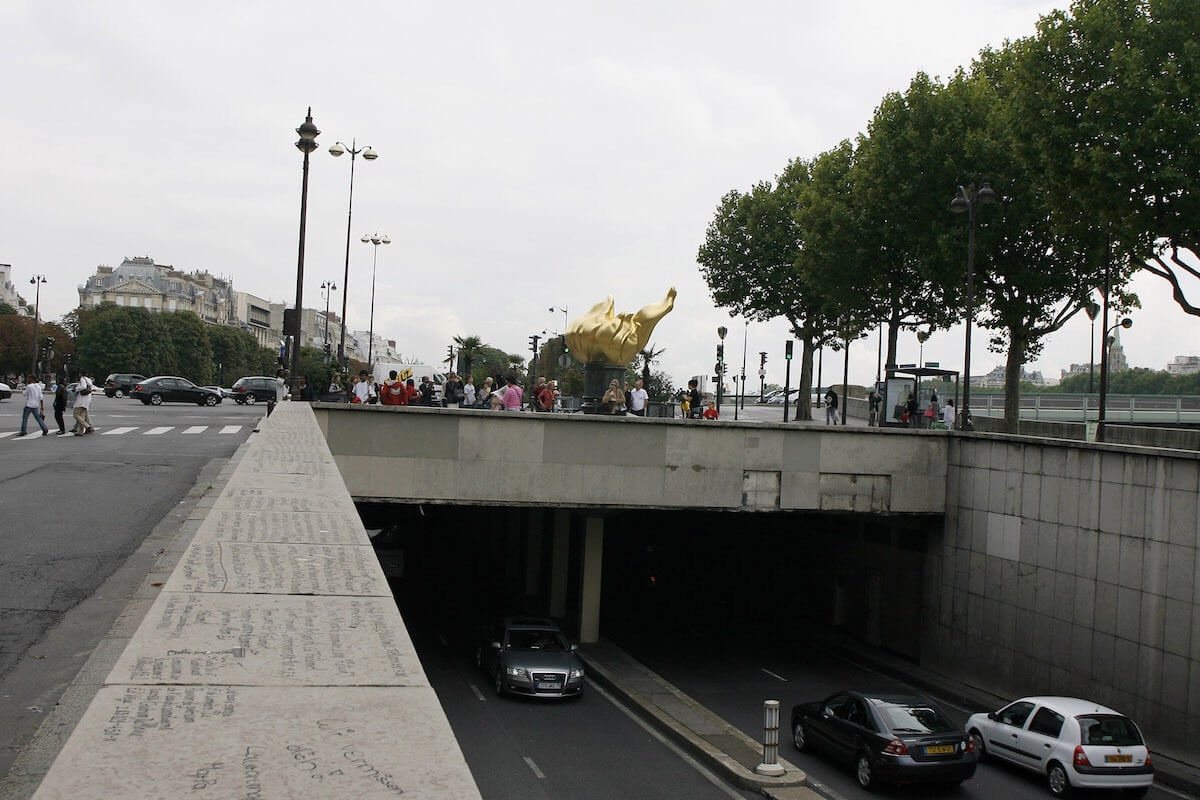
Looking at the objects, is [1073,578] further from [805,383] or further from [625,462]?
[805,383]

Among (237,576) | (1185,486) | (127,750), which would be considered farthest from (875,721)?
(127,750)

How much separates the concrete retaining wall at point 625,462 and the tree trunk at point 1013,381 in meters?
11.8

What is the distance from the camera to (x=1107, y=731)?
17.8 meters

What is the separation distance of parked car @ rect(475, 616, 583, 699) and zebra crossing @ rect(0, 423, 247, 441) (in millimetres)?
11521

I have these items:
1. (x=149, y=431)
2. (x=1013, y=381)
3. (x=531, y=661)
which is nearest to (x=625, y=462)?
(x=531, y=661)

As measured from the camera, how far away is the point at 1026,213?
3791cm

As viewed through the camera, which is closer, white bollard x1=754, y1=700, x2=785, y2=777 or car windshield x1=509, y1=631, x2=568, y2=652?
white bollard x1=754, y1=700, x2=785, y2=777

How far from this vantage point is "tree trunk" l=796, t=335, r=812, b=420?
184 feet

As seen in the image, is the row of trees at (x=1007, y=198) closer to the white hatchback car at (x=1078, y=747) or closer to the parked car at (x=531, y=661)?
the white hatchback car at (x=1078, y=747)

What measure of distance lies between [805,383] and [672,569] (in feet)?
64.4

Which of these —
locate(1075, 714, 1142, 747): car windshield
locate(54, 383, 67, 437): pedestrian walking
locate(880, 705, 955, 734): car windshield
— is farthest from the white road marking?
locate(54, 383, 67, 437): pedestrian walking

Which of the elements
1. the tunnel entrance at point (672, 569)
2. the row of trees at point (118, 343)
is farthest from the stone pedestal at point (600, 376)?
the row of trees at point (118, 343)

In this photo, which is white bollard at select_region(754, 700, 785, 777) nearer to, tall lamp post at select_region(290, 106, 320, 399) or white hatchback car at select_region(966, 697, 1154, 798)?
white hatchback car at select_region(966, 697, 1154, 798)

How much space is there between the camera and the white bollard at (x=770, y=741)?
1788cm
